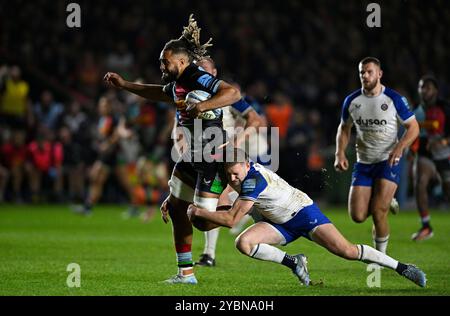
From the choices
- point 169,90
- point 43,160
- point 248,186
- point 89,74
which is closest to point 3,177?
point 43,160

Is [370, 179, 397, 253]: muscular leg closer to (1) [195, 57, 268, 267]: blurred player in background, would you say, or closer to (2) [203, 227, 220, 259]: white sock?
(1) [195, 57, 268, 267]: blurred player in background

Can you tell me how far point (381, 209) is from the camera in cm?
1061

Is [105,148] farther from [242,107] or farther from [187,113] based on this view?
[187,113]

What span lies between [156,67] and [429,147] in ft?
34.4

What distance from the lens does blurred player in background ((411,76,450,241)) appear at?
14.1m

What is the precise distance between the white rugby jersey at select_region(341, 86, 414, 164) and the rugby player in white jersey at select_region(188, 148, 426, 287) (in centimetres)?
258

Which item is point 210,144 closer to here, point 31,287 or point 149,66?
point 31,287

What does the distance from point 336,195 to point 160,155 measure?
521cm

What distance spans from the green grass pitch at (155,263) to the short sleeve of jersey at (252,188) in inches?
34.6

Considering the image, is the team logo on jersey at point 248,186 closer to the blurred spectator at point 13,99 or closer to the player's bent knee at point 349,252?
the player's bent knee at point 349,252

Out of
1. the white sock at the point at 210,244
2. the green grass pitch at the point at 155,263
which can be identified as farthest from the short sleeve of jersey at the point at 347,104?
the white sock at the point at 210,244

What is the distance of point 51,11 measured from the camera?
→ 23.6 m

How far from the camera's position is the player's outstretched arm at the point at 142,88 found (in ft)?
29.3
